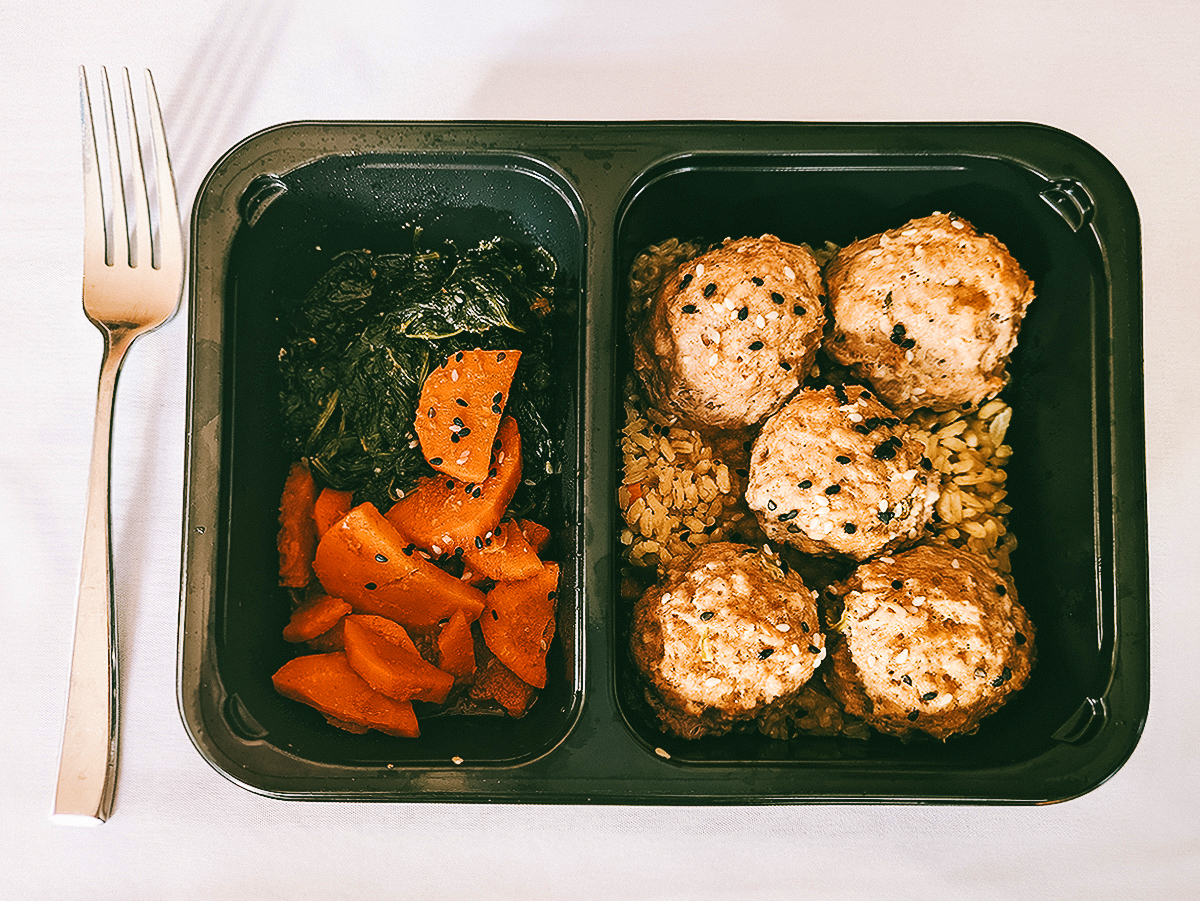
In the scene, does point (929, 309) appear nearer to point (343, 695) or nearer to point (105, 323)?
point (343, 695)

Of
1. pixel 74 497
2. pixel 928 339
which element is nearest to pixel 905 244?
pixel 928 339

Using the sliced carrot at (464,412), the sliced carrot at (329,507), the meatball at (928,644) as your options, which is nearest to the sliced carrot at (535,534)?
the sliced carrot at (464,412)

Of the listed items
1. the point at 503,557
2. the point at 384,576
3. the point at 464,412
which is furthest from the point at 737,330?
the point at 384,576

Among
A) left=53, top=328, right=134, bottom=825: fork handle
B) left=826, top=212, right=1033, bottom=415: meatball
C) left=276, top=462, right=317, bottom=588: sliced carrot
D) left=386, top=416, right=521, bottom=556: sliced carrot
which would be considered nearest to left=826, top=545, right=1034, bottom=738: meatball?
left=826, top=212, right=1033, bottom=415: meatball

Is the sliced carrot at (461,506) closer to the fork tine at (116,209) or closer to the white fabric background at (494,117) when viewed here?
the white fabric background at (494,117)

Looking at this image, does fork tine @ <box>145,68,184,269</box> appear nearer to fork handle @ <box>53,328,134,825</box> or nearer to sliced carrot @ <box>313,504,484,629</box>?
fork handle @ <box>53,328,134,825</box>

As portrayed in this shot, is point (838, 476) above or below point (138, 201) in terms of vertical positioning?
below

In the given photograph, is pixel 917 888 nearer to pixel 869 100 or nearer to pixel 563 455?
pixel 563 455
